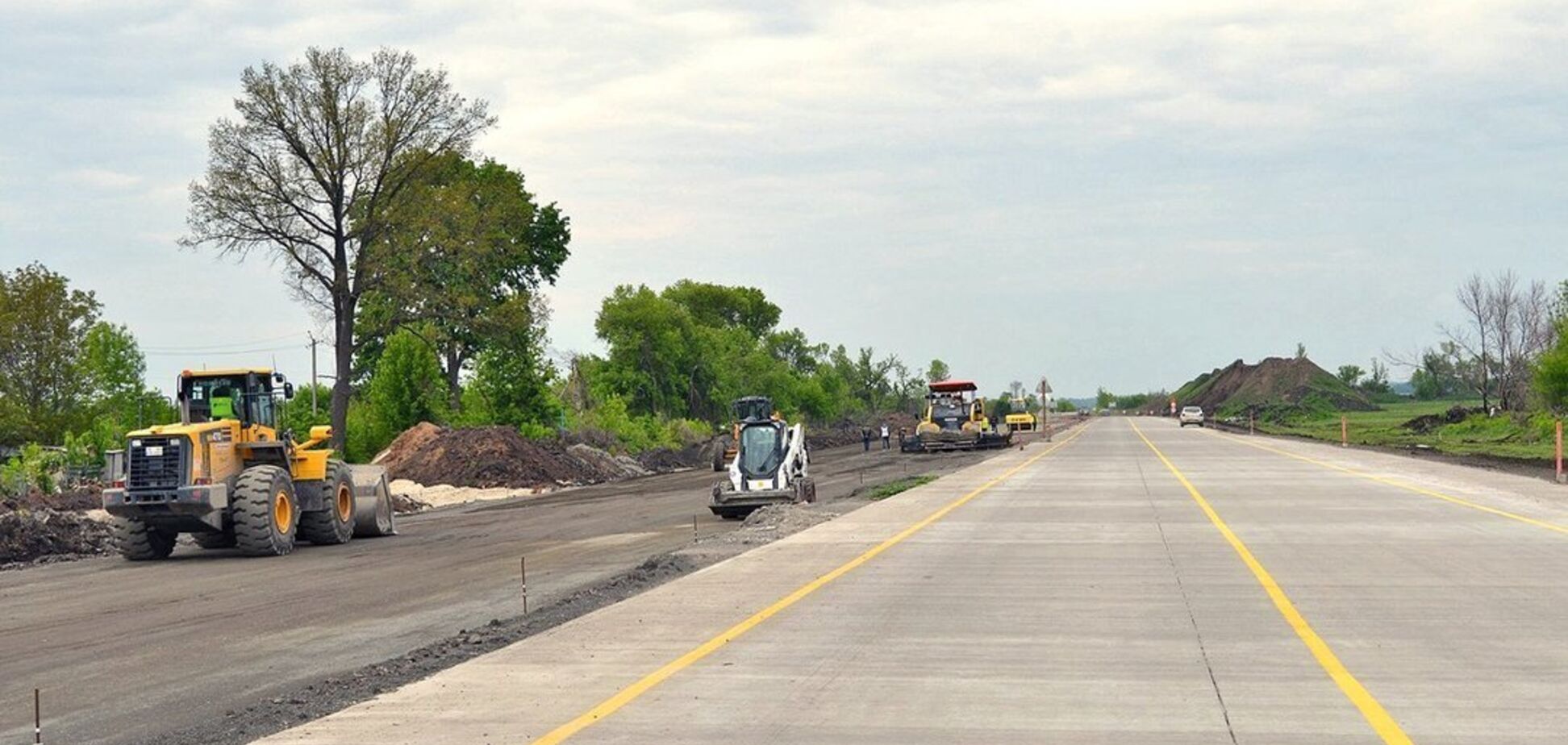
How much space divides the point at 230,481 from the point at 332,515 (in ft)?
7.10

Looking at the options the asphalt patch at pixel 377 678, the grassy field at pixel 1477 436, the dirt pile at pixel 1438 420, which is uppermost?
the dirt pile at pixel 1438 420

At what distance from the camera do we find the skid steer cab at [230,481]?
25672 mm

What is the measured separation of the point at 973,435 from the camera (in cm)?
6969

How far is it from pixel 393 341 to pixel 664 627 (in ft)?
189

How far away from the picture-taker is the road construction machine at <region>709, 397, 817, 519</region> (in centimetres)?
3238

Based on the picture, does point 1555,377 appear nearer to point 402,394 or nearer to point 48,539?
point 402,394

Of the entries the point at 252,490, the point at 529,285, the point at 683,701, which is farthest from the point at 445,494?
the point at 529,285

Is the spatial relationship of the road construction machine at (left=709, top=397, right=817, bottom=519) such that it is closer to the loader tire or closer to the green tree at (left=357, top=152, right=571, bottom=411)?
the loader tire

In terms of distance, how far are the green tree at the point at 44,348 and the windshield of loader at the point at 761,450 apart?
5736 centimetres

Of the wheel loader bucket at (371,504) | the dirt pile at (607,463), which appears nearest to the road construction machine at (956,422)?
the dirt pile at (607,463)

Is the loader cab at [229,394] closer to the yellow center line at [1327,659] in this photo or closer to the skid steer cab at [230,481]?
the skid steer cab at [230,481]

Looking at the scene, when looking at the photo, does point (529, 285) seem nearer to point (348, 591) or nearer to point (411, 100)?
point (411, 100)

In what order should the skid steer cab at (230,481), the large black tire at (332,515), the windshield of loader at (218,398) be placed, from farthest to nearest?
1. the large black tire at (332,515)
2. the windshield of loader at (218,398)
3. the skid steer cab at (230,481)

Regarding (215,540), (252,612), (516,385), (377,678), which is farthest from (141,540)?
(516,385)
